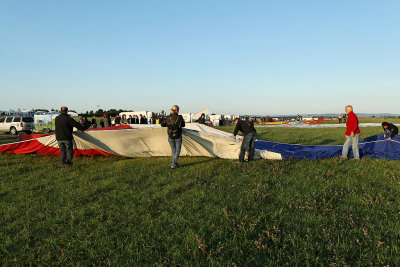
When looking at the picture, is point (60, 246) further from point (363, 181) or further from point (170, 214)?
point (363, 181)

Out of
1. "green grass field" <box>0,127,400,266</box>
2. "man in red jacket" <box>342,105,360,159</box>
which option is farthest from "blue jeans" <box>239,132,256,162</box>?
"man in red jacket" <box>342,105,360,159</box>

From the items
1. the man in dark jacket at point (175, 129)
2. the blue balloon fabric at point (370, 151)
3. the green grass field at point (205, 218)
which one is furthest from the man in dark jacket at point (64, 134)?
the blue balloon fabric at point (370, 151)

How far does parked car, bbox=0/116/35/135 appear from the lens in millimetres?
24172

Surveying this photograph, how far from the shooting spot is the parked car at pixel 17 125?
24.2 metres

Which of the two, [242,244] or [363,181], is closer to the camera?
[242,244]

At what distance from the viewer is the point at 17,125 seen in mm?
24250

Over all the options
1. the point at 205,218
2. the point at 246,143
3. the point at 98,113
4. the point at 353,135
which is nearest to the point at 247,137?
the point at 246,143

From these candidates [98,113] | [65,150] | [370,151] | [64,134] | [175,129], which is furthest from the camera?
[98,113]

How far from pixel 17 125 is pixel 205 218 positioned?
28193 mm

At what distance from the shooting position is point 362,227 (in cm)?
334

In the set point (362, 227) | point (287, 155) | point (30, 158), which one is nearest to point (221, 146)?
point (287, 155)

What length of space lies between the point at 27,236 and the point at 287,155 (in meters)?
7.65

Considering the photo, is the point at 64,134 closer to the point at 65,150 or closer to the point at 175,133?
the point at 65,150

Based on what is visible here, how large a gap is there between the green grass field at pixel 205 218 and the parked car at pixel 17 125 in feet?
72.5
